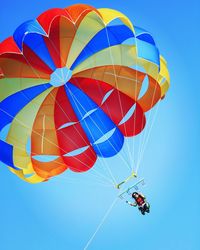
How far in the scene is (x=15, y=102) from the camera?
14.1 m

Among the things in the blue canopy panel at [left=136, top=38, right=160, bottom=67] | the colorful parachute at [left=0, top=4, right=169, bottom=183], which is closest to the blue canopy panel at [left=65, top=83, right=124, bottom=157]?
the colorful parachute at [left=0, top=4, right=169, bottom=183]

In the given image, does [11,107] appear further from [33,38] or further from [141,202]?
[141,202]

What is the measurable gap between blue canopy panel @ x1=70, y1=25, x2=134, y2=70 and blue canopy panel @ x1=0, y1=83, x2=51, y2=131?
1160mm

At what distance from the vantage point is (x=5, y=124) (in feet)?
46.1

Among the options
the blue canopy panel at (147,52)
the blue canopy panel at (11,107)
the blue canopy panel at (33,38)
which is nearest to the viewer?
the blue canopy panel at (33,38)

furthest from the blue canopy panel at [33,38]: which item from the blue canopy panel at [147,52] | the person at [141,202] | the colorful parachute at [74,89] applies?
the person at [141,202]

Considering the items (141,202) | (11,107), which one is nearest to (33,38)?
(11,107)

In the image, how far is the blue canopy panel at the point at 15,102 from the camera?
1395cm

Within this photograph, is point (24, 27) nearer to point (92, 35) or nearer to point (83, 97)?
point (92, 35)

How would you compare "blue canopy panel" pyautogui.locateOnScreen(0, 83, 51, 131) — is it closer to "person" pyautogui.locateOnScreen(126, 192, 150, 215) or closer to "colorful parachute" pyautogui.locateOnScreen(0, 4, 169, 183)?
"colorful parachute" pyautogui.locateOnScreen(0, 4, 169, 183)

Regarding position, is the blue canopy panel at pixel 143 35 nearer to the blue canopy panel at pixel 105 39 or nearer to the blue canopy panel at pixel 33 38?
the blue canopy panel at pixel 105 39

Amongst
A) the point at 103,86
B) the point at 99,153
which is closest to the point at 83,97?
the point at 103,86

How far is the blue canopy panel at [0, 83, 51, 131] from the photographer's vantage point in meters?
14.0

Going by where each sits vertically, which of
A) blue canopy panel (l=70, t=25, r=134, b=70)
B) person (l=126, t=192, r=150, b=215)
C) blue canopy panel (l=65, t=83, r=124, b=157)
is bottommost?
person (l=126, t=192, r=150, b=215)
